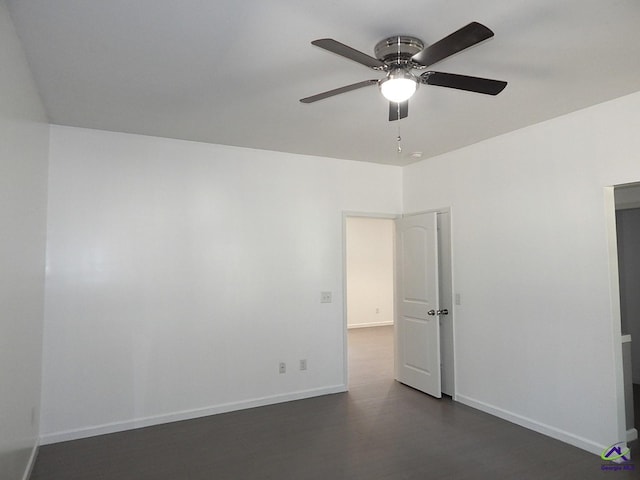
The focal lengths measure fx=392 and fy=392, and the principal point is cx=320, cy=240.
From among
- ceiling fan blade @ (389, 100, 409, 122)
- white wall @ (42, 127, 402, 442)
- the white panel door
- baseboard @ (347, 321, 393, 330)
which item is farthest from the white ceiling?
baseboard @ (347, 321, 393, 330)

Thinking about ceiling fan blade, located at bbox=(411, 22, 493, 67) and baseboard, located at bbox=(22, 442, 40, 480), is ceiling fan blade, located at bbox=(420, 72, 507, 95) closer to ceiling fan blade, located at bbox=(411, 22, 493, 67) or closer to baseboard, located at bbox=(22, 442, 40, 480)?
ceiling fan blade, located at bbox=(411, 22, 493, 67)

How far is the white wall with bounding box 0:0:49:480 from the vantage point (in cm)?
198

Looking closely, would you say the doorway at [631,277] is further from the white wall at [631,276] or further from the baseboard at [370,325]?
the baseboard at [370,325]

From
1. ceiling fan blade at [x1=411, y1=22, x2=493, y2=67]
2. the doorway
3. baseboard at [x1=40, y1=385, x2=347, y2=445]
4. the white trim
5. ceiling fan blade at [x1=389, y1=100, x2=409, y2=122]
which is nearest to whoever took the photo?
ceiling fan blade at [x1=411, y1=22, x2=493, y2=67]

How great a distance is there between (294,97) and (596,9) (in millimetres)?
1820

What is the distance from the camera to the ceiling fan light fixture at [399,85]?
1.94 meters

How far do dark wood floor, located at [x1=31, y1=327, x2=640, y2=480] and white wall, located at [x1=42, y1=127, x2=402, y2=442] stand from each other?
0.31m

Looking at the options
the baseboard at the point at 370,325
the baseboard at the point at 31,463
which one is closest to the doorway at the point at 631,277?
the baseboard at the point at 370,325

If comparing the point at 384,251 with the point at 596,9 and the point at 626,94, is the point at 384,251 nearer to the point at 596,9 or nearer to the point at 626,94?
the point at 626,94

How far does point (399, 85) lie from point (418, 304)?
3.16 m

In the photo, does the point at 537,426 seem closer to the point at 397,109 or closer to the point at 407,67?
the point at 397,109

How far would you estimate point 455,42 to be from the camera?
64.6 inches

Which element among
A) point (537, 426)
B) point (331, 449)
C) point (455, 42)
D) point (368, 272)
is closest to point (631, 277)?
point (537, 426)

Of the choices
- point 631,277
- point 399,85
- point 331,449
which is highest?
point 399,85
